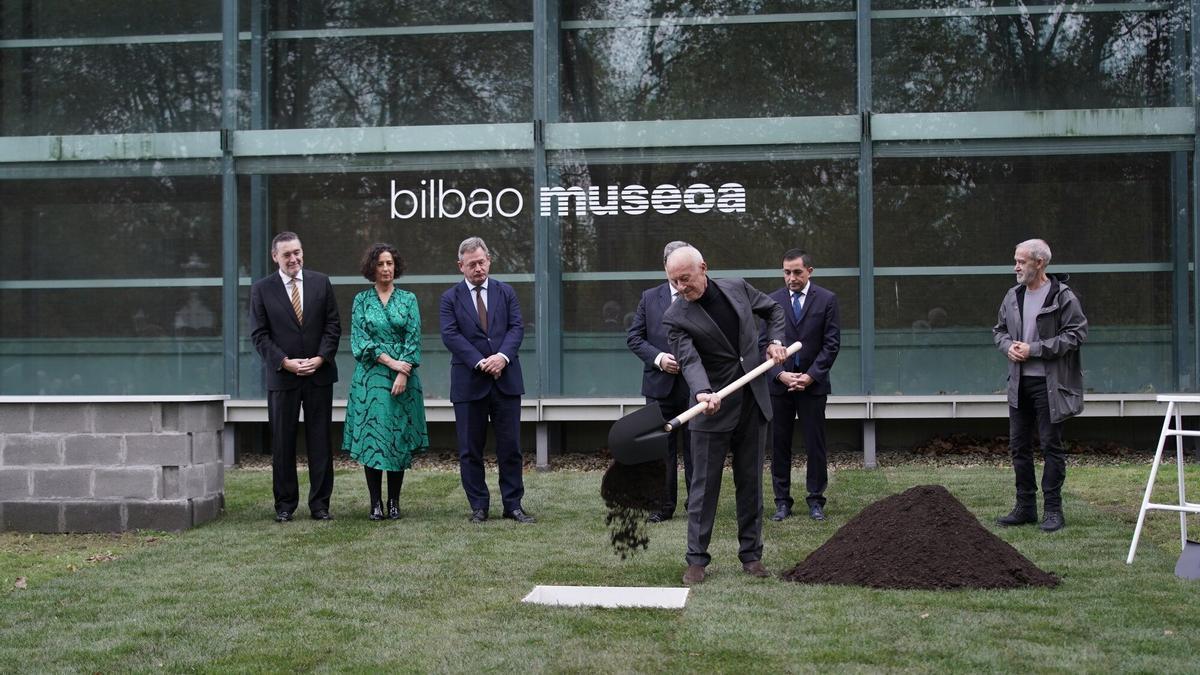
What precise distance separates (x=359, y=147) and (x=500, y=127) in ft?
5.16

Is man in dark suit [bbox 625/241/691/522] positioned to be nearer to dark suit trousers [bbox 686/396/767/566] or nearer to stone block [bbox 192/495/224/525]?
dark suit trousers [bbox 686/396/767/566]

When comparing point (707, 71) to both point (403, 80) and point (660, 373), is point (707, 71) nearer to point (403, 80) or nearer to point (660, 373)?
point (403, 80)

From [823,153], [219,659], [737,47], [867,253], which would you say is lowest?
[219,659]

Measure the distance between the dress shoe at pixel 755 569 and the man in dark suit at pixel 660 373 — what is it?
1.79 m

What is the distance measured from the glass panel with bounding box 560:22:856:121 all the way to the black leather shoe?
6.01 metres

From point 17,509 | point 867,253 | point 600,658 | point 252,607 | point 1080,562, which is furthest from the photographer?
point 867,253

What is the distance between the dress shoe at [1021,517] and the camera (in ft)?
29.0

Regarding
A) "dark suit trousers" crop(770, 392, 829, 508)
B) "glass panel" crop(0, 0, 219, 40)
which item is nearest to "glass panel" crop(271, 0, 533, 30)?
"glass panel" crop(0, 0, 219, 40)

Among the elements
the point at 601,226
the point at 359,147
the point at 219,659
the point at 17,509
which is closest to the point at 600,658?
the point at 219,659

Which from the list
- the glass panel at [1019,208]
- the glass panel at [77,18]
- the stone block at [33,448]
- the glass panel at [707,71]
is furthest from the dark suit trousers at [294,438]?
the glass panel at [77,18]

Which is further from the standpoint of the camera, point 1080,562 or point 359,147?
point 359,147

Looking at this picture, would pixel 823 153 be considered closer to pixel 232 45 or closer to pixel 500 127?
pixel 500 127

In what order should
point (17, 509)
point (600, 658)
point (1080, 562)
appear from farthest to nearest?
point (17, 509) < point (1080, 562) < point (600, 658)

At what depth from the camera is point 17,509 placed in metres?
9.31
